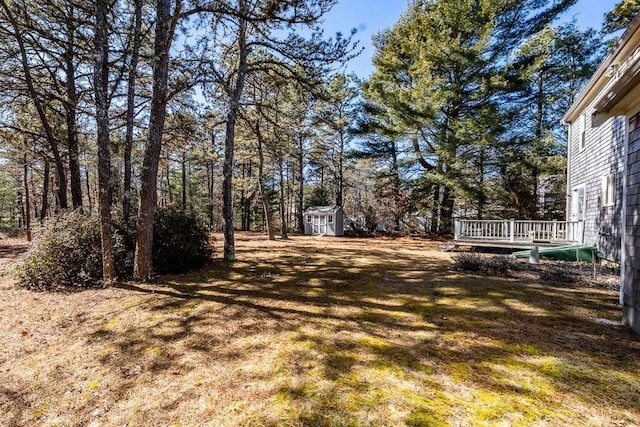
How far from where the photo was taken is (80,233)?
19.5 feet

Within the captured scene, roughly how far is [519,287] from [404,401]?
168 inches

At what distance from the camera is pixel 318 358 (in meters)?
2.88

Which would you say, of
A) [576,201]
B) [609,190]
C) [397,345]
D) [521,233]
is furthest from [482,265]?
[576,201]

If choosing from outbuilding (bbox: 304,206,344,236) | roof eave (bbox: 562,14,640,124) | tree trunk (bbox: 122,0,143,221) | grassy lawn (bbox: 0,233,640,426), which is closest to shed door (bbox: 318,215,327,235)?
outbuilding (bbox: 304,206,344,236)

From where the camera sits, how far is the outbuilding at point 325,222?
63.4 ft

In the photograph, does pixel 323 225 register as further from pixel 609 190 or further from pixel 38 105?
pixel 38 105

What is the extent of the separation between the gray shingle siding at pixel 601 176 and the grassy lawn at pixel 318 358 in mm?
3271

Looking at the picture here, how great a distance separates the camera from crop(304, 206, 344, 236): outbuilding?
1931 cm

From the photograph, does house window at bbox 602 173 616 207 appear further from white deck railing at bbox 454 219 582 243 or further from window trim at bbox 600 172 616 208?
white deck railing at bbox 454 219 582 243

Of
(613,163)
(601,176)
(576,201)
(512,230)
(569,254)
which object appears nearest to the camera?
(613,163)

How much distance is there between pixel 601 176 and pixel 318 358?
31.6 ft

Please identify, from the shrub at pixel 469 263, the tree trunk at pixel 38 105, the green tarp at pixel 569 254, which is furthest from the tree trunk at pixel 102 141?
the green tarp at pixel 569 254

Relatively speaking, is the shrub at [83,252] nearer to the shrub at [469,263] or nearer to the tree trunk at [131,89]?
the tree trunk at [131,89]

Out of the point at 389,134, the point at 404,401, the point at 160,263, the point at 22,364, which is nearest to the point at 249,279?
the point at 160,263
